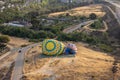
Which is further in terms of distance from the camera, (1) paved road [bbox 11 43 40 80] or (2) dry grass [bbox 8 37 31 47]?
(2) dry grass [bbox 8 37 31 47]

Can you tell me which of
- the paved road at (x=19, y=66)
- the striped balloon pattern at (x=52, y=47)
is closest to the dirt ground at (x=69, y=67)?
the paved road at (x=19, y=66)

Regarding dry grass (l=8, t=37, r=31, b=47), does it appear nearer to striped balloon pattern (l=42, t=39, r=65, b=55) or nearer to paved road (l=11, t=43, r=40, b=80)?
paved road (l=11, t=43, r=40, b=80)

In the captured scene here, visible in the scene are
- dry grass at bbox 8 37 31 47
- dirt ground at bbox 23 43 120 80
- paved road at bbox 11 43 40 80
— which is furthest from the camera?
dry grass at bbox 8 37 31 47

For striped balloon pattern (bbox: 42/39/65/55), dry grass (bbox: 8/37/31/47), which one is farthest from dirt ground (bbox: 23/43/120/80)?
dry grass (bbox: 8/37/31/47)

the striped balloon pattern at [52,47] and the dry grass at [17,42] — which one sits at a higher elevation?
the striped balloon pattern at [52,47]

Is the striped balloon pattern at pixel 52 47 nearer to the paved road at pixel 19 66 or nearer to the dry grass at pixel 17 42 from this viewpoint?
the paved road at pixel 19 66

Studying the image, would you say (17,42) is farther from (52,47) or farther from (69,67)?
(69,67)

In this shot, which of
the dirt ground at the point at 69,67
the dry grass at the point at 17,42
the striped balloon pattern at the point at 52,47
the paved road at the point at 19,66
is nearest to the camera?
the dirt ground at the point at 69,67

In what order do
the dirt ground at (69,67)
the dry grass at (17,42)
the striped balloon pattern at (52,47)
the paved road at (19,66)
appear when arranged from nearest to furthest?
the dirt ground at (69,67), the paved road at (19,66), the striped balloon pattern at (52,47), the dry grass at (17,42)

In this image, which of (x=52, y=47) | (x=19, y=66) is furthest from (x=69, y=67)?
(x=19, y=66)
